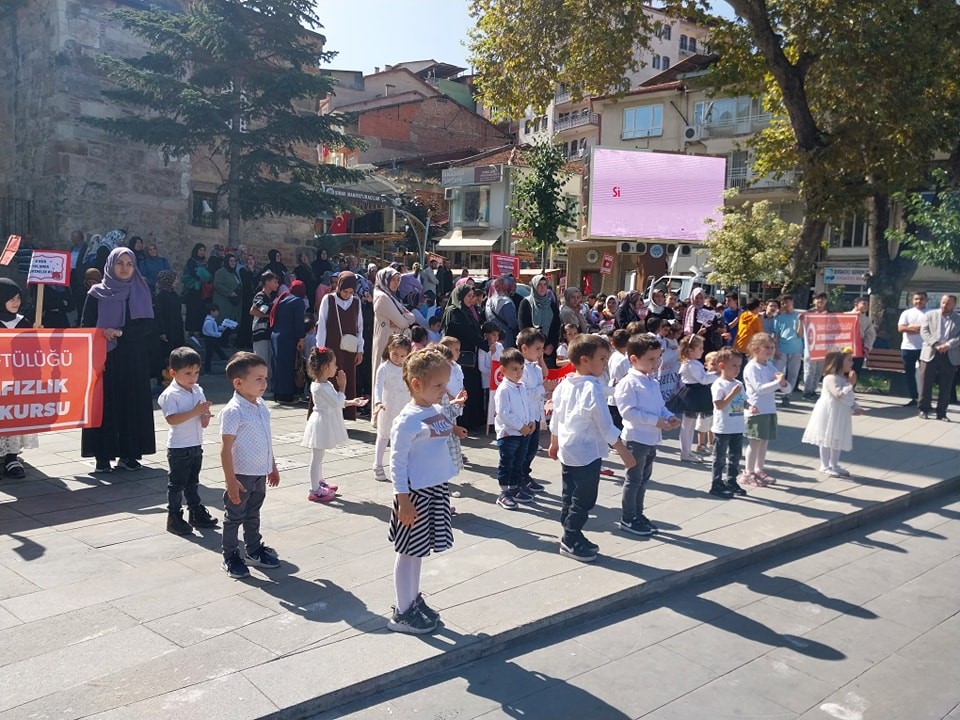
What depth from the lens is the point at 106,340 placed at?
283 inches

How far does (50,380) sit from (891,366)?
14.3 meters

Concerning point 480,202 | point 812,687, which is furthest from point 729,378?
point 480,202

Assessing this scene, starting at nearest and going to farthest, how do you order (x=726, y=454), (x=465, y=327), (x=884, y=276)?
1. (x=726, y=454)
2. (x=465, y=327)
3. (x=884, y=276)

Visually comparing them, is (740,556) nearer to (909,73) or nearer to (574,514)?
(574,514)

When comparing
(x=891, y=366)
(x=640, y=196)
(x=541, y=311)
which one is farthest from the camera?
(x=640, y=196)

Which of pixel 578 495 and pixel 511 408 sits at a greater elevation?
pixel 511 408

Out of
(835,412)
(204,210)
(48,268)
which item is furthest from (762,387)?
(204,210)

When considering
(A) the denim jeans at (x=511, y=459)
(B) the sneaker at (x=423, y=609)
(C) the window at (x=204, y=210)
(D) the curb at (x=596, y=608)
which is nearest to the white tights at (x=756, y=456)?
(D) the curb at (x=596, y=608)

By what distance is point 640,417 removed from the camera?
6.13 meters

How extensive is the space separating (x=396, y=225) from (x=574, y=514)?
130ft

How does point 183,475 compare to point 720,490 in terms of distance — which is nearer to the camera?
point 183,475

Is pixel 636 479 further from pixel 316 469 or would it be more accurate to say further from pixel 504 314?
pixel 504 314

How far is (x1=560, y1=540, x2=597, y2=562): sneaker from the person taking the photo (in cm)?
571

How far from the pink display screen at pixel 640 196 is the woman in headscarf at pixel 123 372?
14.0 metres
